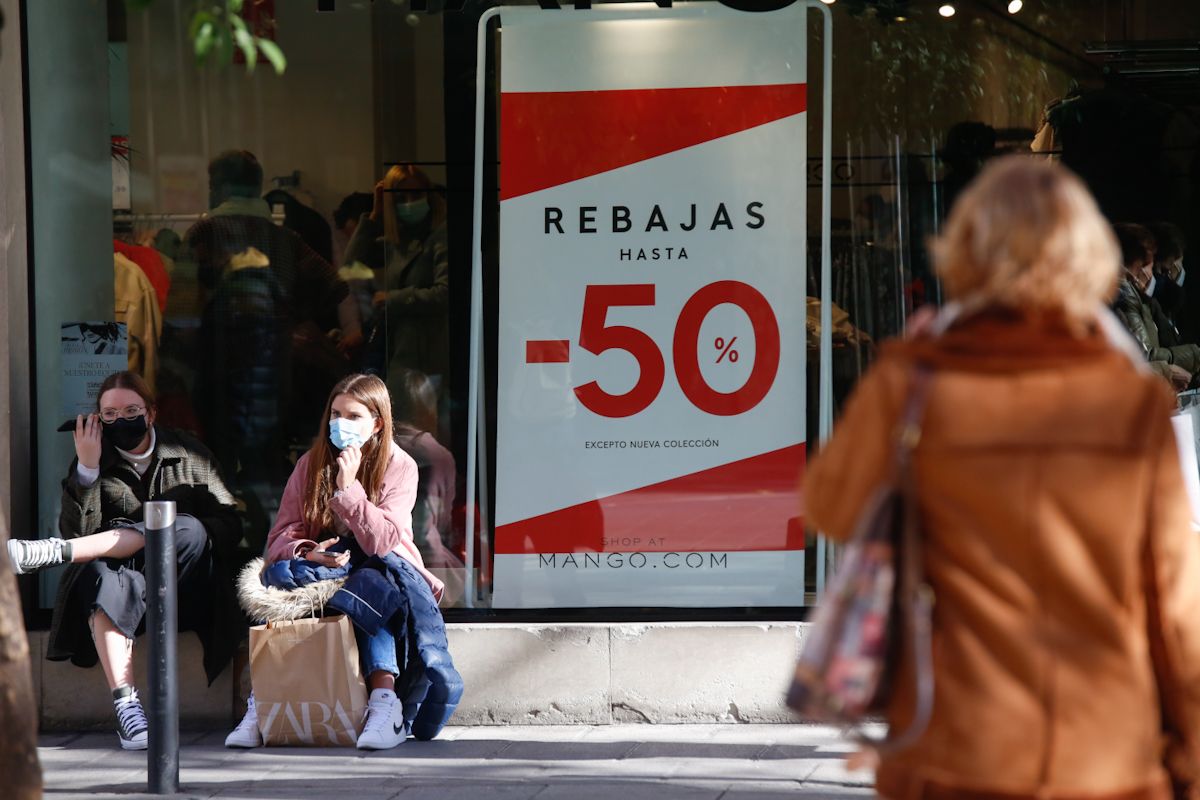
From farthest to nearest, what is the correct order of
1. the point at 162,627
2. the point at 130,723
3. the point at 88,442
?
the point at 88,442 → the point at 130,723 → the point at 162,627

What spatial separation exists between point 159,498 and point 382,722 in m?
1.42

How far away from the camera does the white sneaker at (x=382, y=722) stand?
620 cm

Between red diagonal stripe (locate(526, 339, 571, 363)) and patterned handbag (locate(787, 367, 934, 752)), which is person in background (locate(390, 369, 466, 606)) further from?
patterned handbag (locate(787, 367, 934, 752))

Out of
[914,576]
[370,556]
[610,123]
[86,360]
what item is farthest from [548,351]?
[914,576]

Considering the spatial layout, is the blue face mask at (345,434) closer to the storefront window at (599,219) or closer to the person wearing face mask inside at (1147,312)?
the storefront window at (599,219)

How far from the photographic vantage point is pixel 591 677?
265 inches

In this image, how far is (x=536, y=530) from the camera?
23.1 feet

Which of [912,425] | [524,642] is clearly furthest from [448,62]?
[912,425]

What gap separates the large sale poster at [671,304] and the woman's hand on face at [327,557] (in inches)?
41.9

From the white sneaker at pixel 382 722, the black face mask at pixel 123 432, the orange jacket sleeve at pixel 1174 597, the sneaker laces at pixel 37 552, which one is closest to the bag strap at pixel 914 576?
the orange jacket sleeve at pixel 1174 597

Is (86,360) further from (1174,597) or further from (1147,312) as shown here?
(1174,597)

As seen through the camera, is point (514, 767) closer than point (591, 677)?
Yes

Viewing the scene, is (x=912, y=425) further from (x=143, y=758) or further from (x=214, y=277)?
(x=214, y=277)

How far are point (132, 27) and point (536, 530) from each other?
301 centimetres
